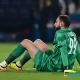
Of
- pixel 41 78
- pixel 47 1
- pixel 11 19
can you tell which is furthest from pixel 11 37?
pixel 41 78

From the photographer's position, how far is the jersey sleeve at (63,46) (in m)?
8.89

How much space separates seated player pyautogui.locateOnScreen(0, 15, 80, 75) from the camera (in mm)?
9008

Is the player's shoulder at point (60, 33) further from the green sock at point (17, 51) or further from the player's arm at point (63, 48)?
the green sock at point (17, 51)

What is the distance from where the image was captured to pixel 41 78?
27.8 ft

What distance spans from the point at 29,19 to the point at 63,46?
13269mm

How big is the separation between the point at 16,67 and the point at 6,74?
776 mm

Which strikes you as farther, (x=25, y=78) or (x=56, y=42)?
(x=56, y=42)

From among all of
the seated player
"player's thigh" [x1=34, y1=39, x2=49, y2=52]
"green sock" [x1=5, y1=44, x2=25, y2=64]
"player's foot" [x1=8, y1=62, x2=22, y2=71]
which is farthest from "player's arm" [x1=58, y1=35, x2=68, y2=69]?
"player's foot" [x1=8, y1=62, x2=22, y2=71]

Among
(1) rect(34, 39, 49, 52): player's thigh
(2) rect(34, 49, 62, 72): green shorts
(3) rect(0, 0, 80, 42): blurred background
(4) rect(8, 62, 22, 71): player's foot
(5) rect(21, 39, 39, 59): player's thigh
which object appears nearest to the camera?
(2) rect(34, 49, 62, 72): green shorts

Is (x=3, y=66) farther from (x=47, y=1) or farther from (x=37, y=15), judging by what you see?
(x=37, y=15)

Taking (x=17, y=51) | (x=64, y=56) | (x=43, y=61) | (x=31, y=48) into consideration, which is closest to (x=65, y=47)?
(x=64, y=56)

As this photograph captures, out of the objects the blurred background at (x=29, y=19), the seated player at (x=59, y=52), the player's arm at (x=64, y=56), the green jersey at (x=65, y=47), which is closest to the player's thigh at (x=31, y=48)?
the seated player at (x=59, y=52)

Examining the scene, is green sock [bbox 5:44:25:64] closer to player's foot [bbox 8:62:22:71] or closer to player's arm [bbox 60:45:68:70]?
player's foot [bbox 8:62:22:71]

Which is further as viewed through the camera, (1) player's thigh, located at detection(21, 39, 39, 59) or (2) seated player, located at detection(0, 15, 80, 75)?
(1) player's thigh, located at detection(21, 39, 39, 59)
